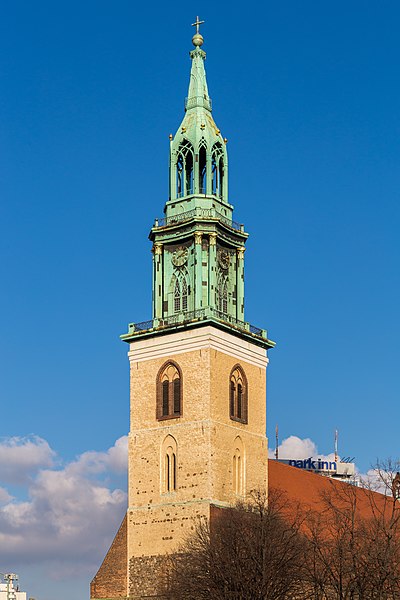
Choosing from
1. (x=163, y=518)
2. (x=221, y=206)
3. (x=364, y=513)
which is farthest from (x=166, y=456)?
(x=364, y=513)

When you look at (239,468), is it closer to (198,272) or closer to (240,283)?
(240,283)

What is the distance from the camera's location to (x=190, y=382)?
67.9 metres

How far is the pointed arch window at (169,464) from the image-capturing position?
220ft

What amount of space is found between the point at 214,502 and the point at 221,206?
17610 millimetres

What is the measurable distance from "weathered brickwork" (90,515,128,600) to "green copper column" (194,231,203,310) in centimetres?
1234

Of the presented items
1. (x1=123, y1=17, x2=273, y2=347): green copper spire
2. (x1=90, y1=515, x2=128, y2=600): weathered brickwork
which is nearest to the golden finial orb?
(x1=123, y1=17, x2=273, y2=347): green copper spire

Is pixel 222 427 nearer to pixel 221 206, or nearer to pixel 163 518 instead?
pixel 163 518

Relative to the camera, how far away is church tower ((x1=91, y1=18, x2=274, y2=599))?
66250 millimetres

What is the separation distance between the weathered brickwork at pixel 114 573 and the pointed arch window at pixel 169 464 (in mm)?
3370

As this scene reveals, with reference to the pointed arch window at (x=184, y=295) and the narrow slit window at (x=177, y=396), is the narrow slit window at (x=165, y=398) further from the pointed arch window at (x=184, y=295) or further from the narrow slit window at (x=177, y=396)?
the pointed arch window at (x=184, y=295)

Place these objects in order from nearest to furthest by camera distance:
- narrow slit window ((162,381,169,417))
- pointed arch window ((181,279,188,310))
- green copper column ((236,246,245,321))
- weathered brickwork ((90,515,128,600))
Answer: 1. weathered brickwork ((90,515,128,600))
2. narrow slit window ((162,381,169,417))
3. pointed arch window ((181,279,188,310))
4. green copper column ((236,246,245,321))

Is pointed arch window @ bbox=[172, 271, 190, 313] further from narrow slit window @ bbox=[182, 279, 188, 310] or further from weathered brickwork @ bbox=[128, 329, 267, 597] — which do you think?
weathered brickwork @ bbox=[128, 329, 267, 597]

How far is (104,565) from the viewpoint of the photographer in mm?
68375

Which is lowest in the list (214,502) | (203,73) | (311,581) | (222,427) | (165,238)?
(311,581)
